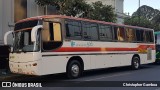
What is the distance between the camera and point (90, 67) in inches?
617

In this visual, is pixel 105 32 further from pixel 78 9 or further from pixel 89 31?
pixel 78 9

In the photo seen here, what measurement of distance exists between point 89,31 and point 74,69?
2306 mm

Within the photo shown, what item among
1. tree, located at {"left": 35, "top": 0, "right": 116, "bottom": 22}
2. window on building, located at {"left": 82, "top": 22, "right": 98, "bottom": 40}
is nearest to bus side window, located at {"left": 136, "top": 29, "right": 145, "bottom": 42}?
tree, located at {"left": 35, "top": 0, "right": 116, "bottom": 22}

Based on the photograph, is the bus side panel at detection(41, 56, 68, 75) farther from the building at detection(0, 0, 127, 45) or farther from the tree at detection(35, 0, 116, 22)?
the building at detection(0, 0, 127, 45)

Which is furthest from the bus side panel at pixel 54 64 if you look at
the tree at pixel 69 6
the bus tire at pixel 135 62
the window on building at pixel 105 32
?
the bus tire at pixel 135 62

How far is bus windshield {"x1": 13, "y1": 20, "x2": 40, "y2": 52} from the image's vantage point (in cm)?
1275

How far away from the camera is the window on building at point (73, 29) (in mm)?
14375

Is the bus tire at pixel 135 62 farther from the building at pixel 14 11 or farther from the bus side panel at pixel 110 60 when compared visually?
the building at pixel 14 11

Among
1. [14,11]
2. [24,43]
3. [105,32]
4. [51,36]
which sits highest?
[14,11]

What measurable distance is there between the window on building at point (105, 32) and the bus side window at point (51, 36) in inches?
135

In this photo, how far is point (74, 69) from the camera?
47.9 feet

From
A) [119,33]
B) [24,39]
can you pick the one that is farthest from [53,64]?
[119,33]

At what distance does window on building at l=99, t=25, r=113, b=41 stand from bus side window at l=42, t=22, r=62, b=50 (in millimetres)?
3423

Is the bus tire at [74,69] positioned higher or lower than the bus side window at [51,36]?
lower
